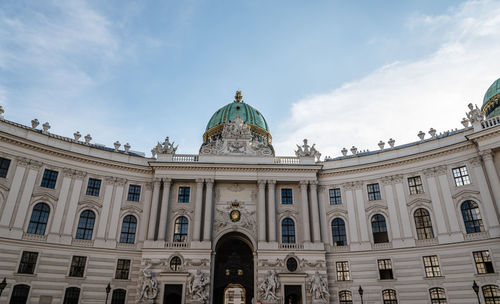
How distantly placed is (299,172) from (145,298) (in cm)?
2004

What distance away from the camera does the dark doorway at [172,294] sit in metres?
31.8

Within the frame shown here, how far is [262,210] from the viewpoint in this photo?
3609 centimetres

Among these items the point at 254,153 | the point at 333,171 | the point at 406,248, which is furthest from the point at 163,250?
the point at 406,248

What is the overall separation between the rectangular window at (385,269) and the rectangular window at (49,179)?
33.1 metres

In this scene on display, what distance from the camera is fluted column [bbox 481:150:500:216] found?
29.5m

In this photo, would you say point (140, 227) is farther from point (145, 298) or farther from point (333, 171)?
point (333, 171)

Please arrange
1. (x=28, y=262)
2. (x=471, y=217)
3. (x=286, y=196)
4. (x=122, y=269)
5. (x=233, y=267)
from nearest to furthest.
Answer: (x=28, y=262), (x=471, y=217), (x=122, y=269), (x=233, y=267), (x=286, y=196)

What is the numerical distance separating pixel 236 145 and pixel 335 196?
12.7 meters

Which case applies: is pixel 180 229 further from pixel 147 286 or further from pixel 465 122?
pixel 465 122

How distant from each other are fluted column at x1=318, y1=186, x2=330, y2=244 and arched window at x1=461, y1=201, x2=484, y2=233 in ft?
42.2

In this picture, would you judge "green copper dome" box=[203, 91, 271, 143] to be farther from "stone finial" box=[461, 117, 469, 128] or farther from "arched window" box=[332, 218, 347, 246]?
"stone finial" box=[461, 117, 469, 128]

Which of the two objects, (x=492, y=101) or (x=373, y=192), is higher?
(x=492, y=101)

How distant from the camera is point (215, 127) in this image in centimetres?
4994

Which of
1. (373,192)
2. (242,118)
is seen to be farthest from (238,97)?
(373,192)
